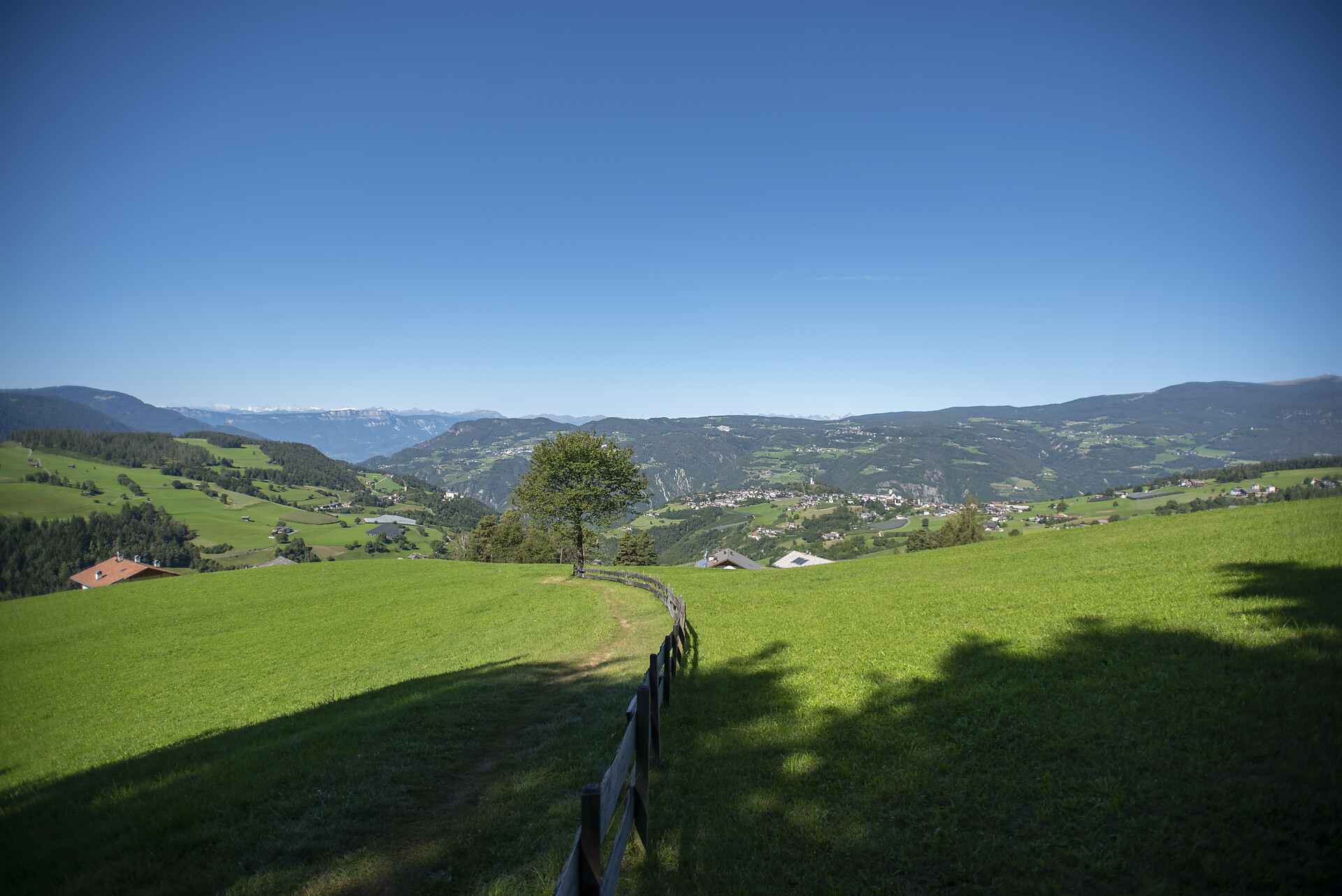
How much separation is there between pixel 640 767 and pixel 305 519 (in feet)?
593

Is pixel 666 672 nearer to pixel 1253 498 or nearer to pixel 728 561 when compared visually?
pixel 728 561

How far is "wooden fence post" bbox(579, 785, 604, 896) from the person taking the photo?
3.13 m

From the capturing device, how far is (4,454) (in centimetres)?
14625

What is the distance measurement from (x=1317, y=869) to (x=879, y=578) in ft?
74.1

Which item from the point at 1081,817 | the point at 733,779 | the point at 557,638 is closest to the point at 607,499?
the point at 557,638

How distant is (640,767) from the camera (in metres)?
5.21

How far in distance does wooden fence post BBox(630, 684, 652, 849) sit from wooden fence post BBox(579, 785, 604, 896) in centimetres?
176

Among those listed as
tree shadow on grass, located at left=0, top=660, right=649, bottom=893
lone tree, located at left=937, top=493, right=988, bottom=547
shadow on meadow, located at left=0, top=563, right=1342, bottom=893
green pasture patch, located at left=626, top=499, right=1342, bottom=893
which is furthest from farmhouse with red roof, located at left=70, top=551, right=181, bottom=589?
lone tree, located at left=937, top=493, right=988, bottom=547

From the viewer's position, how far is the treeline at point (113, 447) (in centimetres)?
17150

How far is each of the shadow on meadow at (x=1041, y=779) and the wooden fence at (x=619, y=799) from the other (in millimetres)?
512

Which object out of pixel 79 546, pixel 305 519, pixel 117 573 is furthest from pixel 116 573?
pixel 305 519

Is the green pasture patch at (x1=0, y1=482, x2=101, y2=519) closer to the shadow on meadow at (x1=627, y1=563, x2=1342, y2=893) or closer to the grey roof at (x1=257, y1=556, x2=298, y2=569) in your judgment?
the grey roof at (x1=257, y1=556, x2=298, y2=569)

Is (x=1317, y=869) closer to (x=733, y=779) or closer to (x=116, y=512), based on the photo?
(x=733, y=779)

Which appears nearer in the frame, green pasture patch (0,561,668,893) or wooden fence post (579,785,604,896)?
wooden fence post (579,785,604,896)
